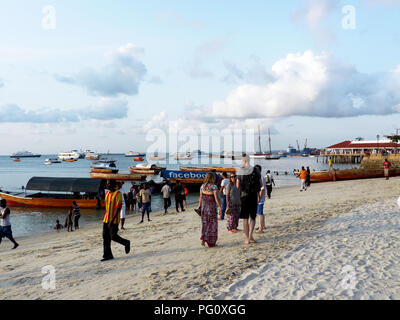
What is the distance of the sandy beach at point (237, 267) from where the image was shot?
4.80 meters

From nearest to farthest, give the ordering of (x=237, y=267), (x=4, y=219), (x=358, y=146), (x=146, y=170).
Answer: (x=237, y=267), (x=4, y=219), (x=146, y=170), (x=358, y=146)

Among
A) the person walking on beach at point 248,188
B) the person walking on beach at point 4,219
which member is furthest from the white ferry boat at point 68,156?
the person walking on beach at point 248,188

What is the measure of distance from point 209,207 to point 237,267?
1.64 meters

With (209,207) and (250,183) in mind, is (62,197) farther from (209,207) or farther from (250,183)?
(250,183)

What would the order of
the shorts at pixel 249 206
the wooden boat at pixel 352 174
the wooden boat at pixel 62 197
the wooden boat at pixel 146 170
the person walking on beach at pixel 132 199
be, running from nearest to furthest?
the shorts at pixel 249 206 → the person walking on beach at pixel 132 199 → the wooden boat at pixel 62 197 → the wooden boat at pixel 352 174 → the wooden boat at pixel 146 170

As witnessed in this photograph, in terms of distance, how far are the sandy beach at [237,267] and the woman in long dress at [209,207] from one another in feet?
1.05

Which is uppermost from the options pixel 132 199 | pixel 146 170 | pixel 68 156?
pixel 68 156

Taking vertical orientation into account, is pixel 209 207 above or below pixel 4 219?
above

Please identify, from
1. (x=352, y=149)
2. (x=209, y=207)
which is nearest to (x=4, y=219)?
(x=209, y=207)

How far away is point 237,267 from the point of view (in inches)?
229

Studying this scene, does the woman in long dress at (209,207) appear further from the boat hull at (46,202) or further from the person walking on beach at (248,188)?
the boat hull at (46,202)

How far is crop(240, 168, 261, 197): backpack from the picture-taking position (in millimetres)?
7023

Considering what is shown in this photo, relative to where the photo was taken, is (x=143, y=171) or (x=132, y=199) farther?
(x=143, y=171)
